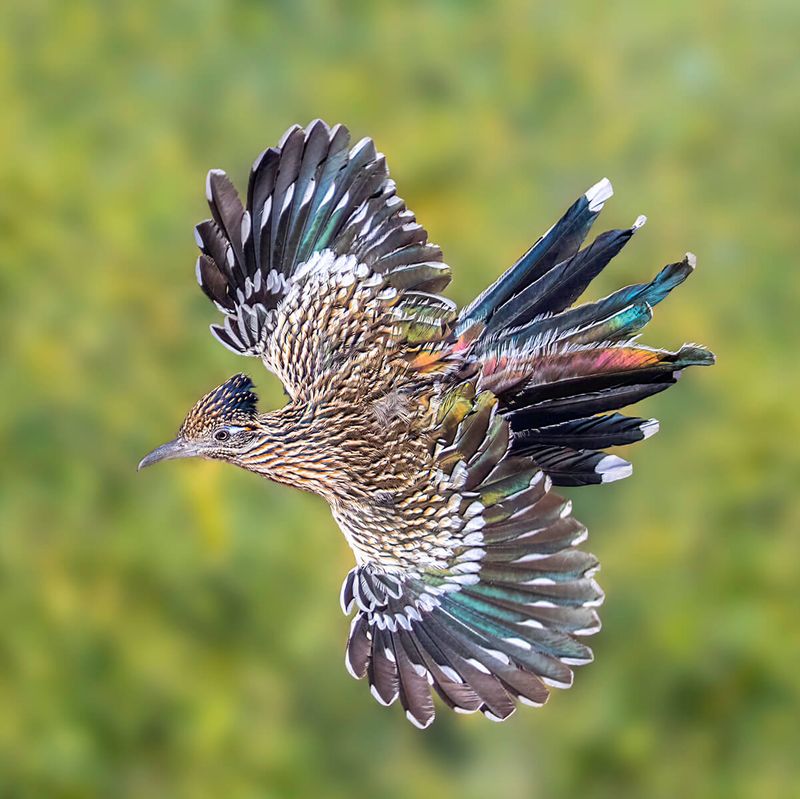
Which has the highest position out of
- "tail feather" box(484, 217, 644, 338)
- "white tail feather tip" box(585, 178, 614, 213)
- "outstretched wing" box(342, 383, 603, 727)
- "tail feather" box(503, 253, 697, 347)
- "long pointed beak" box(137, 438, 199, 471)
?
"white tail feather tip" box(585, 178, 614, 213)

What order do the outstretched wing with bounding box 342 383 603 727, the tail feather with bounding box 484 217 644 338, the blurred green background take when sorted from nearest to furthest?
the outstretched wing with bounding box 342 383 603 727, the tail feather with bounding box 484 217 644 338, the blurred green background

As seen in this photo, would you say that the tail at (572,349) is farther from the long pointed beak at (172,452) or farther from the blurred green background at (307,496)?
the blurred green background at (307,496)

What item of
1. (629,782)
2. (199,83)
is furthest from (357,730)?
(199,83)

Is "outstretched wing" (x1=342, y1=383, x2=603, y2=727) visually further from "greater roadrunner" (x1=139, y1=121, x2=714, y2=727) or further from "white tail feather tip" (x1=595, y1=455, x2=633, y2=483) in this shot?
"white tail feather tip" (x1=595, y1=455, x2=633, y2=483)

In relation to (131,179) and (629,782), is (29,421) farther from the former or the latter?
(629,782)

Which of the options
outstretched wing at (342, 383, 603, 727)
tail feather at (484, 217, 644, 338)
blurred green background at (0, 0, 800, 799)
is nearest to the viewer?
outstretched wing at (342, 383, 603, 727)

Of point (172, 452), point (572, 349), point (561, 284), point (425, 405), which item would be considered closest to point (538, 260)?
point (561, 284)

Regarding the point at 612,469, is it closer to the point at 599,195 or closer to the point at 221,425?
the point at 599,195

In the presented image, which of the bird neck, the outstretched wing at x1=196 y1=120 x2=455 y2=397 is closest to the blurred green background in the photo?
the outstretched wing at x1=196 y1=120 x2=455 y2=397
